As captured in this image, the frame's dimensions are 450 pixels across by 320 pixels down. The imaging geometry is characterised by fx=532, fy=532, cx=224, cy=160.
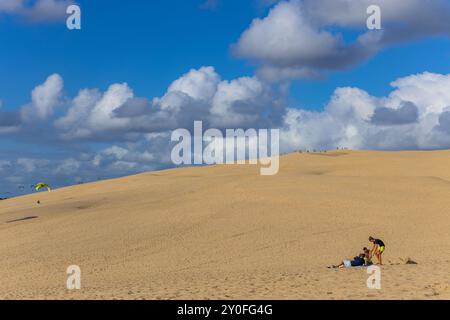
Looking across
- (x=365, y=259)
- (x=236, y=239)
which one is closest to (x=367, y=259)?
(x=365, y=259)

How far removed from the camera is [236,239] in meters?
27.2

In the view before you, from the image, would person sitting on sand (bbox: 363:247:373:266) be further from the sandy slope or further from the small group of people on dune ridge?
the sandy slope

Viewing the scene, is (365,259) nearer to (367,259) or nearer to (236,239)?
(367,259)

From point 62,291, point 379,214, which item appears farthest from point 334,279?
point 379,214

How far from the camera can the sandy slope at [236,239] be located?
16688mm

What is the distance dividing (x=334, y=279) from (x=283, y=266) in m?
4.22

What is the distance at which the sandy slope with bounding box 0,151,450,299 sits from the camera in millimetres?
16688

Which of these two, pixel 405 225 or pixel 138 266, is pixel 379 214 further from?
pixel 138 266

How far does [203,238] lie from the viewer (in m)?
27.6

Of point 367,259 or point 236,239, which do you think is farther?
point 236,239

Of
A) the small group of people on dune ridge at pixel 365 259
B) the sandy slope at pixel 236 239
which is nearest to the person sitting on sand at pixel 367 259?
the small group of people on dune ridge at pixel 365 259

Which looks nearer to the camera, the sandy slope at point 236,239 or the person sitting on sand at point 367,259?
the sandy slope at point 236,239

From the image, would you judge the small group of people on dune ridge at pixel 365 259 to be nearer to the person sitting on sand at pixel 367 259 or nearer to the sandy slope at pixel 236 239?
the person sitting on sand at pixel 367 259

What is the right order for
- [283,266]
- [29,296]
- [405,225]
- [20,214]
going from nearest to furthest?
[29,296], [283,266], [405,225], [20,214]
